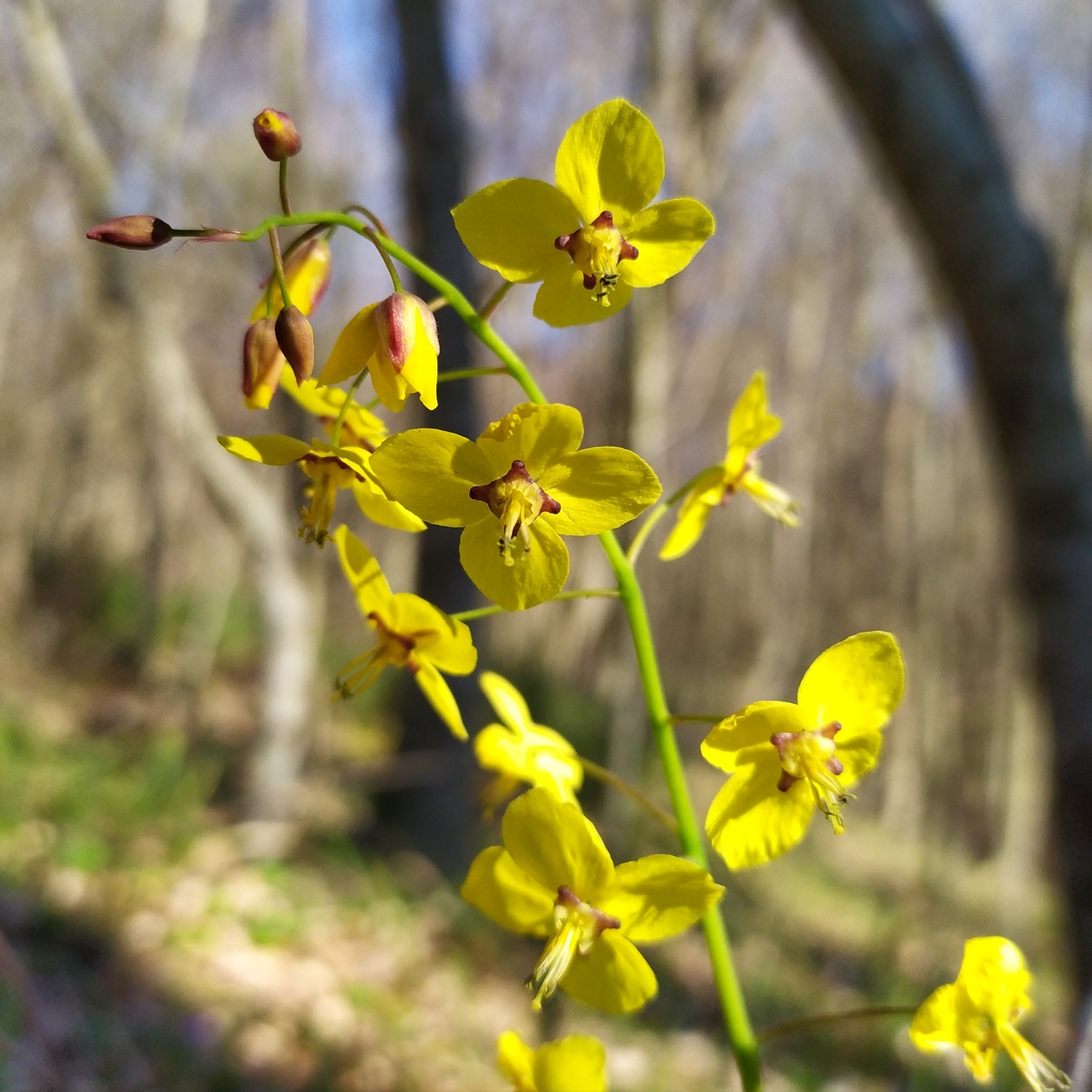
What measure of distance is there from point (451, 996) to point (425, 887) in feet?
3.07

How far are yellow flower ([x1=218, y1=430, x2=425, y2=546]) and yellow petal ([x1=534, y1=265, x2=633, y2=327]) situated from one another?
10.1 inches

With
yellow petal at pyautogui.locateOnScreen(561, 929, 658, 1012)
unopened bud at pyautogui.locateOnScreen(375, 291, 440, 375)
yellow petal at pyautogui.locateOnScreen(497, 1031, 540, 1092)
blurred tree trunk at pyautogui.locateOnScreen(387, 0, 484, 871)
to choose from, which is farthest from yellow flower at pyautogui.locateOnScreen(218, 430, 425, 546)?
blurred tree trunk at pyautogui.locateOnScreen(387, 0, 484, 871)

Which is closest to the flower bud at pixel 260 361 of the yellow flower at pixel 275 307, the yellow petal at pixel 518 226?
the yellow flower at pixel 275 307

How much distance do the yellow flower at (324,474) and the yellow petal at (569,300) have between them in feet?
0.84

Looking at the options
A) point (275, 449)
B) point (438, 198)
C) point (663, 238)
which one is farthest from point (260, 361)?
point (438, 198)

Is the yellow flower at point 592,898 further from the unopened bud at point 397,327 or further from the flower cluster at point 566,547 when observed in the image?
the unopened bud at point 397,327

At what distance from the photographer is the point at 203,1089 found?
3375 millimetres

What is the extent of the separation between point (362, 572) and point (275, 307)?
33cm

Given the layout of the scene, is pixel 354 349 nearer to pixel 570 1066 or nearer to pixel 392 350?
pixel 392 350

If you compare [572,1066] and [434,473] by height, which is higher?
[434,473]

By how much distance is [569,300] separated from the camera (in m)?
0.94

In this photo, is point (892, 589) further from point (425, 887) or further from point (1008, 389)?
point (1008, 389)

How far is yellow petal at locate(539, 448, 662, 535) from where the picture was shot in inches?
31.7

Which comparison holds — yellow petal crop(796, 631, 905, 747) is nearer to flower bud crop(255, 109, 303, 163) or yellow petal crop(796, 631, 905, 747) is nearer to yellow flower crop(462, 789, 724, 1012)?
yellow flower crop(462, 789, 724, 1012)
